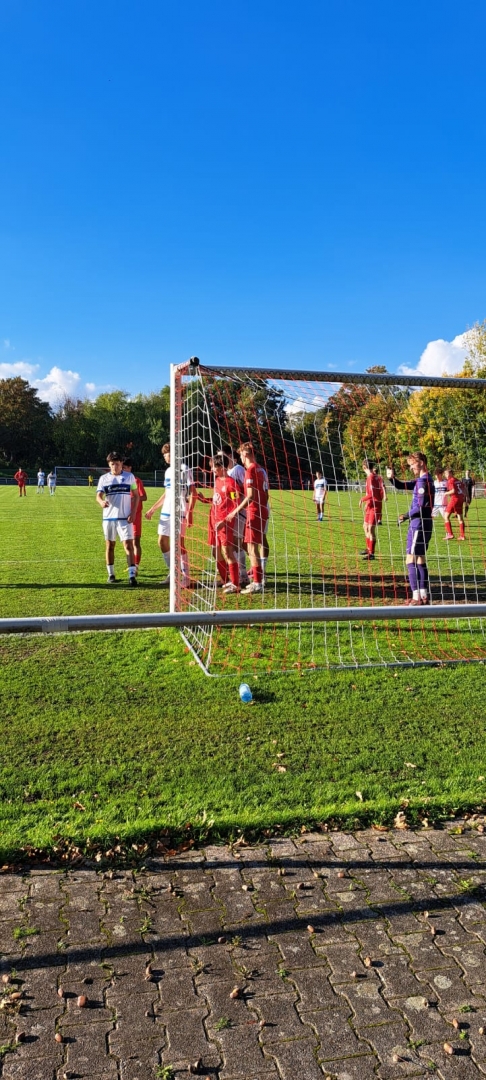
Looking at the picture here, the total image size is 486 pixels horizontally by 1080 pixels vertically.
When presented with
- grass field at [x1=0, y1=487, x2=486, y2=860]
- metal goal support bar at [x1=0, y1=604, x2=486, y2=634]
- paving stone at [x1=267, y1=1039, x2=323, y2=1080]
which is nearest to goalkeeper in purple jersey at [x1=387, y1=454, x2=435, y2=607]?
grass field at [x1=0, y1=487, x2=486, y2=860]

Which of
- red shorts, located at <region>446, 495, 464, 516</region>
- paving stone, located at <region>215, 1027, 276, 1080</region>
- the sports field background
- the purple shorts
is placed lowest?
paving stone, located at <region>215, 1027, 276, 1080</region>

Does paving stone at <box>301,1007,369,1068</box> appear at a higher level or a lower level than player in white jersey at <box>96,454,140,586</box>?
lower

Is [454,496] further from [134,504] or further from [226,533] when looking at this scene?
[134,504]

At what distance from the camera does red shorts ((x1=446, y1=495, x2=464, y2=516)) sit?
16.4 metres

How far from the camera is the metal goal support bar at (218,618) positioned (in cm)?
283

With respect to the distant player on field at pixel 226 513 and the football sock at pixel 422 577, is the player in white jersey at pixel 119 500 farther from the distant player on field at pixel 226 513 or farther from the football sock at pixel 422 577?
the football sock at pixel 422 577

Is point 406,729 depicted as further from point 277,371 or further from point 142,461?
point 142,461

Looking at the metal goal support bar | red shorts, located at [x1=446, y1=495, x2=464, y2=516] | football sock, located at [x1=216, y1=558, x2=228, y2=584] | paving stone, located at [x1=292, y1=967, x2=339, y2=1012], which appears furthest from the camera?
red shorts, located at [x1=446, y1=495, x2=464, y2=516]

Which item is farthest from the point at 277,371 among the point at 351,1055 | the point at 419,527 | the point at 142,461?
the point at 142,461

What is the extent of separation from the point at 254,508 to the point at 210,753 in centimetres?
519

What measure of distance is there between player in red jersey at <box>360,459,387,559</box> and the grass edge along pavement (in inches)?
260

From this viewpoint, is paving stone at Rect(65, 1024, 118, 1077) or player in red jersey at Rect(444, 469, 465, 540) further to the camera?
player in red jersey at Rect(444, 469, 465, 540)

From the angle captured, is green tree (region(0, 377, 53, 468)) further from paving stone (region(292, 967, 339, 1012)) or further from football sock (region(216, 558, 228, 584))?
paving stone (region(292, 967, 339, 1012))

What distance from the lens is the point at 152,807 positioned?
3.97 m
